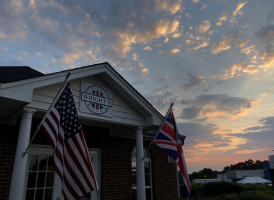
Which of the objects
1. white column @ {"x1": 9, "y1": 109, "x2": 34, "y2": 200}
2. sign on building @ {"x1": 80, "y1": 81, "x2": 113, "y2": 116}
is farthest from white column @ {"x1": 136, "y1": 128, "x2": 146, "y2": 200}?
white column @ {"x1": 9, "y1": 109, "x2": 34, "y2": 200}

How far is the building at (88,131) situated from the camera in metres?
4.77

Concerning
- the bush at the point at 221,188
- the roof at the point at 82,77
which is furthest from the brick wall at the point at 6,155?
the bush at the point at 221,188

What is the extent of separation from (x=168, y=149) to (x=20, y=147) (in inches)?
146

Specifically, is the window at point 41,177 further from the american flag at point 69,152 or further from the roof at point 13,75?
the american flag at point 69,152

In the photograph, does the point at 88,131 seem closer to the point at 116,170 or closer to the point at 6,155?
the point at 116,170

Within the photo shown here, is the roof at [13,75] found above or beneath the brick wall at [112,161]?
above

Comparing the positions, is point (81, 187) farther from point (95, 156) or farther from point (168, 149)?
point (95, 156)

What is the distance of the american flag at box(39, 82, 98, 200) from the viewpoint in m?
3.85

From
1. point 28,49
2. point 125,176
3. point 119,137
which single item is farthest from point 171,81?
point 28,49

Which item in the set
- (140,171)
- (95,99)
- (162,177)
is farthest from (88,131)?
(162,177)

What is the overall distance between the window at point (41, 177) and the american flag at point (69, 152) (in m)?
2.82

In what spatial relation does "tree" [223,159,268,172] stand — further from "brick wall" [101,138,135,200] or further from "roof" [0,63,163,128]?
"roof" [0,63,163,128]

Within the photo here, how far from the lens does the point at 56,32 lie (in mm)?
9086

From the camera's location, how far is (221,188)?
14.0 meters
